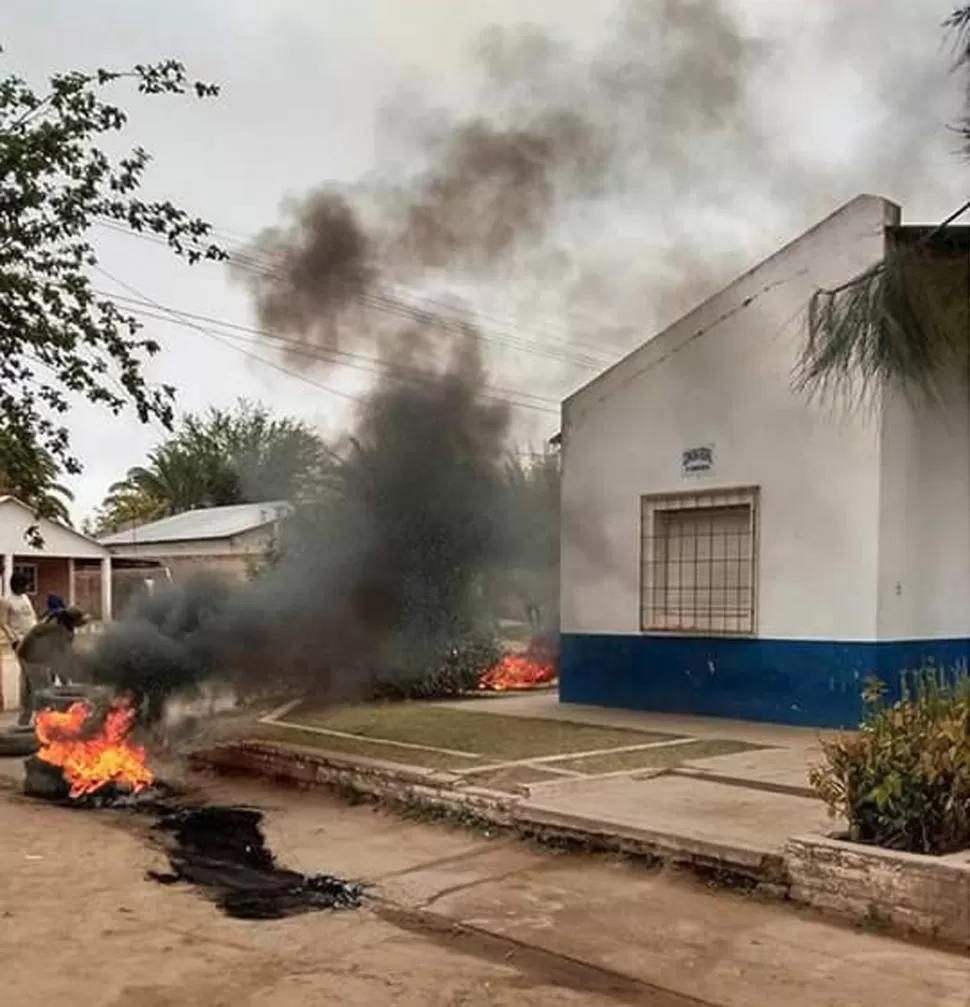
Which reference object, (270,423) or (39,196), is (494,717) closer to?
(39,196)

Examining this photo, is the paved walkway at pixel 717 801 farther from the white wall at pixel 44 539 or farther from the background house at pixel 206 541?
the white wall at pixel 44 539

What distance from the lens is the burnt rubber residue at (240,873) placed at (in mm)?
6090

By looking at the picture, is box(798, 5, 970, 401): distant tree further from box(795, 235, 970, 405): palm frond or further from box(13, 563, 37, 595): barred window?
Result: box(13, 563, 37, 595): barred window

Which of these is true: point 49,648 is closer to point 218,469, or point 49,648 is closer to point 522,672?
point 522,672

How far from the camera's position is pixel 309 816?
8.39 meters

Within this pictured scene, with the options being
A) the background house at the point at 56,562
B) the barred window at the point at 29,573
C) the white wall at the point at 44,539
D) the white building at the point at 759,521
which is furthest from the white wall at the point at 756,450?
the barred window at the point at 29,573

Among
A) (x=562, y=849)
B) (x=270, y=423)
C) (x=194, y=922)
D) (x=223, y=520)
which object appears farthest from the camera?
(x=223, y=520)

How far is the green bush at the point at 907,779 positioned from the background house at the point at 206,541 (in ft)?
33.1

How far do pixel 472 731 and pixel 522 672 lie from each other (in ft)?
17.2

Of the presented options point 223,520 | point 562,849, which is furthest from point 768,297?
point 223,520

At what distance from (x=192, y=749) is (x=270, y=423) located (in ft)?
28.6

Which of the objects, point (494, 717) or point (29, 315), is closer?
point (29, 315)

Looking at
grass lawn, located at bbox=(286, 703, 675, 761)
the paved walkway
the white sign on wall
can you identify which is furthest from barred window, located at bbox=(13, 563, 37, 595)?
the paved walkway

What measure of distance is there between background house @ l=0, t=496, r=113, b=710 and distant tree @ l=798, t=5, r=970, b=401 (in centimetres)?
1454
